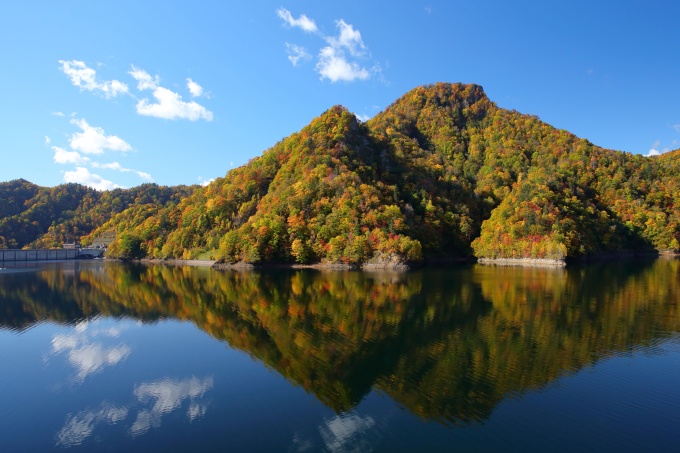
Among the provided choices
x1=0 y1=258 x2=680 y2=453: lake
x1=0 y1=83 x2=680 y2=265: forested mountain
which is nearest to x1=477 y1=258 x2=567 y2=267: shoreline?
x1=0 y1=83 x2=680 y2=265: forested mountain

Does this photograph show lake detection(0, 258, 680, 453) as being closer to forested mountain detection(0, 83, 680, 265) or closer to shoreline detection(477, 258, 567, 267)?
forested mountain detection(0, 83, 680, 265)

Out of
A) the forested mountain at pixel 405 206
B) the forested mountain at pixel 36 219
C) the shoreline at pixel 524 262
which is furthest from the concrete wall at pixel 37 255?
the shoreline at pixel 524 262

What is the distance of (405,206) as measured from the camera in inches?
4429

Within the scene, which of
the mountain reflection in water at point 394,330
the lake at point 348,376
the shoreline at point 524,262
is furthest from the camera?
the shoreline at point 524,262

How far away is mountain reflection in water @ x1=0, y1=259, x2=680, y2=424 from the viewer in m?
20.0

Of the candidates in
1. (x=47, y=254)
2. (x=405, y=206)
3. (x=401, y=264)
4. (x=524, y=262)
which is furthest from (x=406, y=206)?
(x=47, y=254)

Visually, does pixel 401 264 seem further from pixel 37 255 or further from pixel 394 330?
pixel 37 255

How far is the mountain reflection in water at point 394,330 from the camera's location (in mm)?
20016

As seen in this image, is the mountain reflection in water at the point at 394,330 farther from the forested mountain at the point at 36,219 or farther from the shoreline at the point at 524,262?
the forested mountain at the point at 36,219

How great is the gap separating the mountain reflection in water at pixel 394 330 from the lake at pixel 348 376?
0.17 m

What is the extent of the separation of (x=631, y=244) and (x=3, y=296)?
160185 mm

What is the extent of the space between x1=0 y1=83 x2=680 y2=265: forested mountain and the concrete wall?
2072 centimetres

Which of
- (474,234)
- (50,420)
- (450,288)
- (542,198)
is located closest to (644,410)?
(50,420)

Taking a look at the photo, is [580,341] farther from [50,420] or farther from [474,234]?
[474,234]
